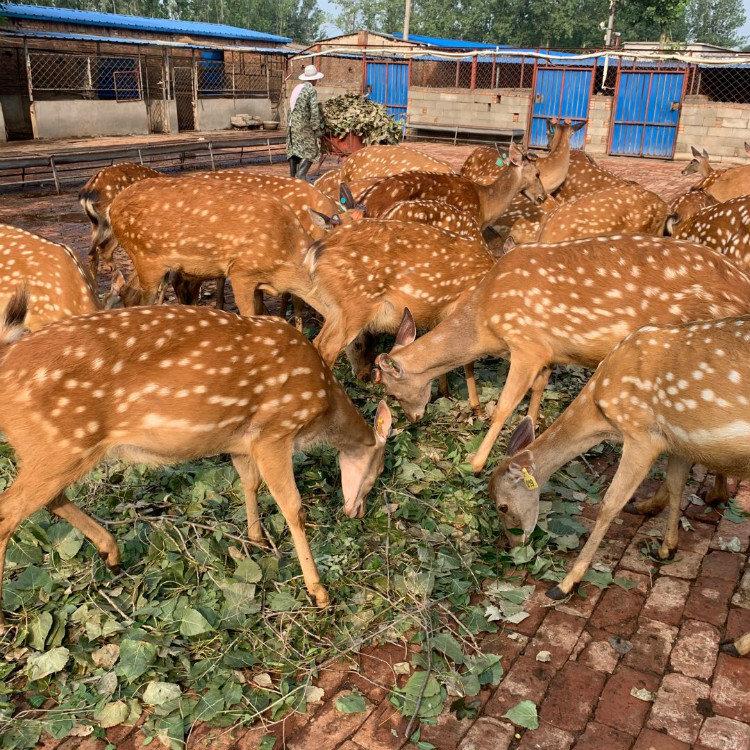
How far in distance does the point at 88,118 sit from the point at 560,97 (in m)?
14.5

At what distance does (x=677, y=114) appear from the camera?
21656 mm

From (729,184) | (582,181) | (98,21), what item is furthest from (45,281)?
(98,21)

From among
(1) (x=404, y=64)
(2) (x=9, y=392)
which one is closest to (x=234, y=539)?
(2) (x=9, y=392)

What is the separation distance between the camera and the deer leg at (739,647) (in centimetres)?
349

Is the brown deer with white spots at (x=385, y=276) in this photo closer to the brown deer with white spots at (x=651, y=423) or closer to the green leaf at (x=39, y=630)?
the brown deer with white spots at (x=651, y=423)

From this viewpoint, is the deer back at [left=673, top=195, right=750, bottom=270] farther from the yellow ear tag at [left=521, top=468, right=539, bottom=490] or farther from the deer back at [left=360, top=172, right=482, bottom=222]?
the yellow ear tag at [left=521, top=468, right=539, bottom=490]

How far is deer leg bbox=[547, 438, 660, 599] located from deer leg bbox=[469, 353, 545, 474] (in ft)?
3.97

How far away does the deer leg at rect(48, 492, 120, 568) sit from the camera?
152 inches

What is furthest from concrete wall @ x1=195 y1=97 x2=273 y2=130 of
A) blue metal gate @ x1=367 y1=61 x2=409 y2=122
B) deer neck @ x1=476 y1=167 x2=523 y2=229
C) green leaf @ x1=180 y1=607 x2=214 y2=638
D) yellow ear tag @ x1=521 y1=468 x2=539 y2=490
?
green leaf @ x1=180 y1=607 x2=214 y2=638

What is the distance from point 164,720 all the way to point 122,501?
1.72m

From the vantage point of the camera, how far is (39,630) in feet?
11.5

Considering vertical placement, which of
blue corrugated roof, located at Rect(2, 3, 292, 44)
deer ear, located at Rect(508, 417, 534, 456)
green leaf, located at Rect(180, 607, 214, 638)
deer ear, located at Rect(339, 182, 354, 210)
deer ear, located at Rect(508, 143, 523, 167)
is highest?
blue corrugated roof, located at Rect(2, 3, 292, 44)

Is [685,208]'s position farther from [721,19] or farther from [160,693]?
[721,19]

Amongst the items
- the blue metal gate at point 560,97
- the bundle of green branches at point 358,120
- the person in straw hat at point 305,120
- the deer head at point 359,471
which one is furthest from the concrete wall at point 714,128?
the deer head at point 359,471
